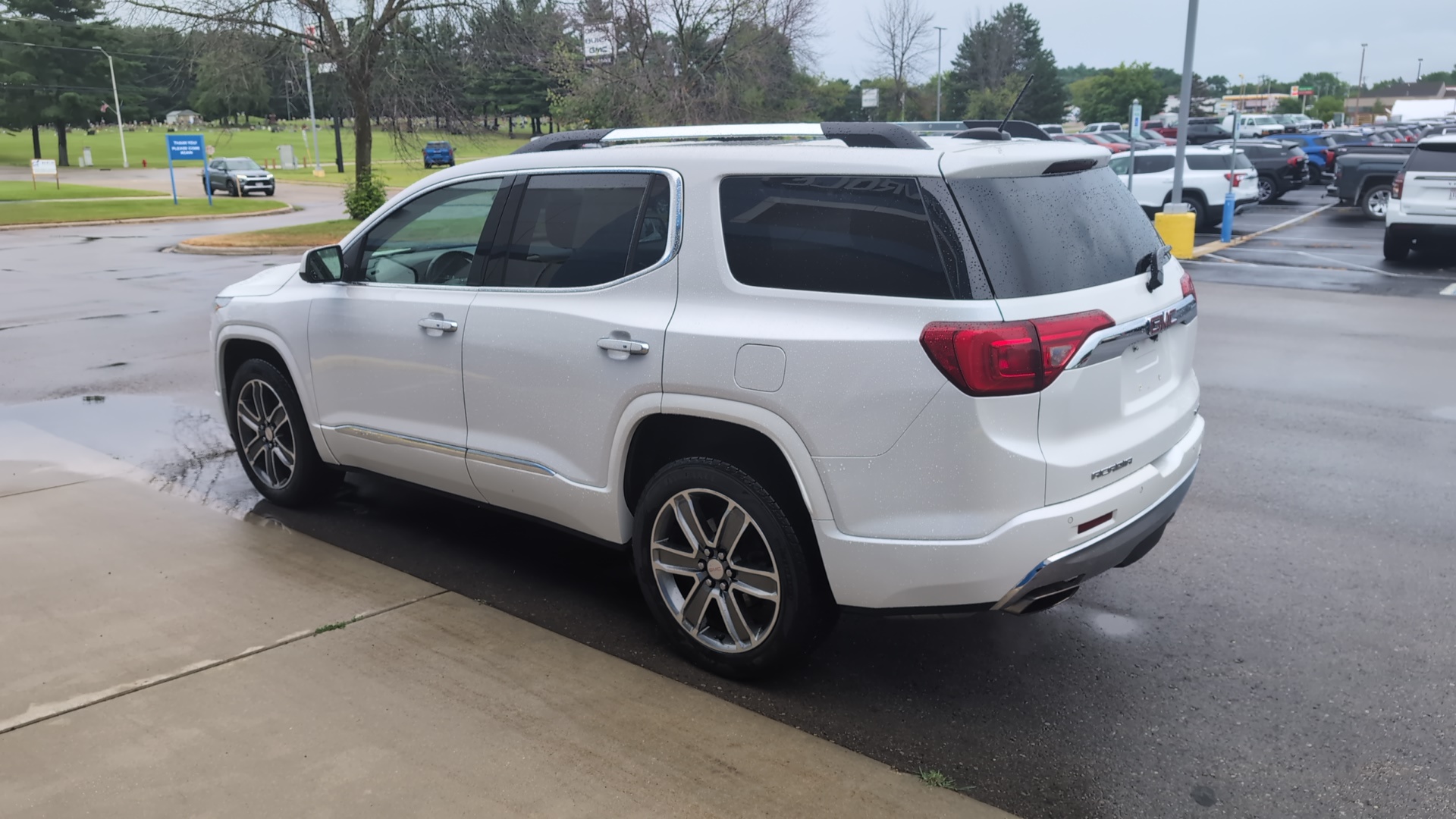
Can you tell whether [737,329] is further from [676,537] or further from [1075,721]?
[1075,721]

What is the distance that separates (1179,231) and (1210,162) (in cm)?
609

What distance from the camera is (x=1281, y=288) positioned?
1411 cm

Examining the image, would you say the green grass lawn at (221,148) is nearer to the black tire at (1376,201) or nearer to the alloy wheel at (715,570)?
the black tire at (1376,201)

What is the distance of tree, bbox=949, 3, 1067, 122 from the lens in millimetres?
A: 79338

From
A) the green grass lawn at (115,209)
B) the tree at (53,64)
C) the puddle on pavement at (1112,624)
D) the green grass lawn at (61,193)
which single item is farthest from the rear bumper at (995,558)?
the tree at (53,64)

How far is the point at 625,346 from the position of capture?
12.5ft

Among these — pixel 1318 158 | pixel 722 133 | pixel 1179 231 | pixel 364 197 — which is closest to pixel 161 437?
pixel 722 133

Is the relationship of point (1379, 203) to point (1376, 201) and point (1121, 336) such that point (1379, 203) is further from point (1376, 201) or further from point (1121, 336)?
point (1121, 336)

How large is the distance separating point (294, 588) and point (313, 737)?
4.49 feet

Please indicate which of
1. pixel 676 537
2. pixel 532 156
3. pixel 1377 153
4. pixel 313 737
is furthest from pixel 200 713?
pixel 1377 153

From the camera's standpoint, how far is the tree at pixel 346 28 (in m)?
23.2

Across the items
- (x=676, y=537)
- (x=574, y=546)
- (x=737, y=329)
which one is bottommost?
(x=574, y=546)

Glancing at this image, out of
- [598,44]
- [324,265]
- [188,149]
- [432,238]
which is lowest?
[324,265]

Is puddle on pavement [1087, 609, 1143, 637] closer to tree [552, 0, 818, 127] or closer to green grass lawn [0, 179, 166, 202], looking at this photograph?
tree [552, 0, 818, 127]
